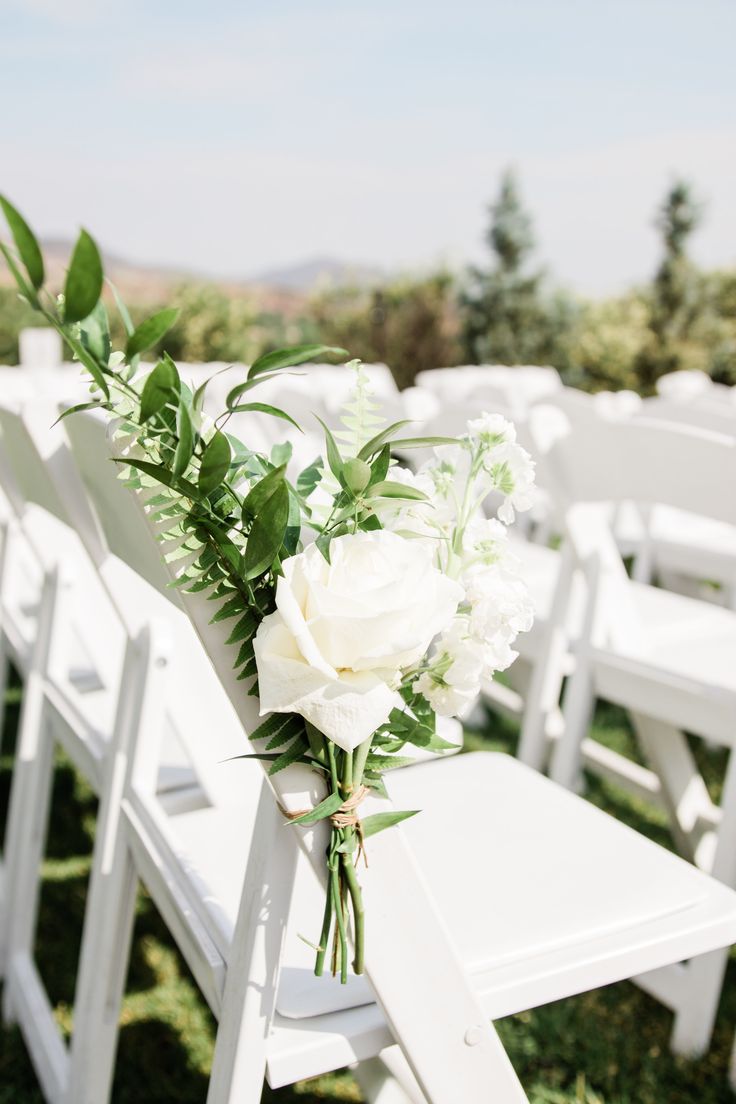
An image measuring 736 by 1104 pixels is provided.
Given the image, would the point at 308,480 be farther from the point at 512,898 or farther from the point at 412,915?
the point at 512,898

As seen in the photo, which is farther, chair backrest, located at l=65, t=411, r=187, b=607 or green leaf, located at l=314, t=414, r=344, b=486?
chair backrest, located at l=65, t=411, r=187, b=607

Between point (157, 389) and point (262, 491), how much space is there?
108 mm

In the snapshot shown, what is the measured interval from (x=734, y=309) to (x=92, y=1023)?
21.0 meters

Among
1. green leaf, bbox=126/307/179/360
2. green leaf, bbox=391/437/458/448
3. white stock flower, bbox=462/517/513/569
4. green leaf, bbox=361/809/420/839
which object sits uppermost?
green leaf, bbox=126/307/179/360

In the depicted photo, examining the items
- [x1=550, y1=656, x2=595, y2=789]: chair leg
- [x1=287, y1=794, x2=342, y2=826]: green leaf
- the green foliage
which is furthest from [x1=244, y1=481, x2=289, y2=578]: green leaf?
the green foliage

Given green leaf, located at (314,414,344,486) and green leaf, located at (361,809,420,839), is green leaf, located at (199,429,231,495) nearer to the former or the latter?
green leaf, located at (314,414,344,486)

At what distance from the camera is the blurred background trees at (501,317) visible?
17.9 metres

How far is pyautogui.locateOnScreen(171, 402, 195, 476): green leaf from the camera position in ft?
2.20

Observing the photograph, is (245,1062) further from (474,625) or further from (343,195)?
(343,195)

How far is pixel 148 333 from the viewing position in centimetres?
62

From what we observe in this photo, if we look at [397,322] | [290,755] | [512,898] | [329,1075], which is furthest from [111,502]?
[397,322]

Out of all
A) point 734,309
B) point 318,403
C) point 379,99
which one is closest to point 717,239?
point 379,99

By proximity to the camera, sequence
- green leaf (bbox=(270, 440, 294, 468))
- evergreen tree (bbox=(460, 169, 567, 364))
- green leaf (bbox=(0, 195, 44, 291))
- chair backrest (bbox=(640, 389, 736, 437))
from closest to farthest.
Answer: green leaf (bbox=(0, 195, 44, 291)), green leaf (bbox=(270, 440, 294, 468)), chair backrest (bbox=(640, 389, 736, 437)), evergreen tree (bbox=(460, 169, 567, 364))

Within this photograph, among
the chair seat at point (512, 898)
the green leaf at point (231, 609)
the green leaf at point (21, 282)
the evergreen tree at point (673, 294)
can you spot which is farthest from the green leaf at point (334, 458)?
the evergreen tree at point (673, 294)
